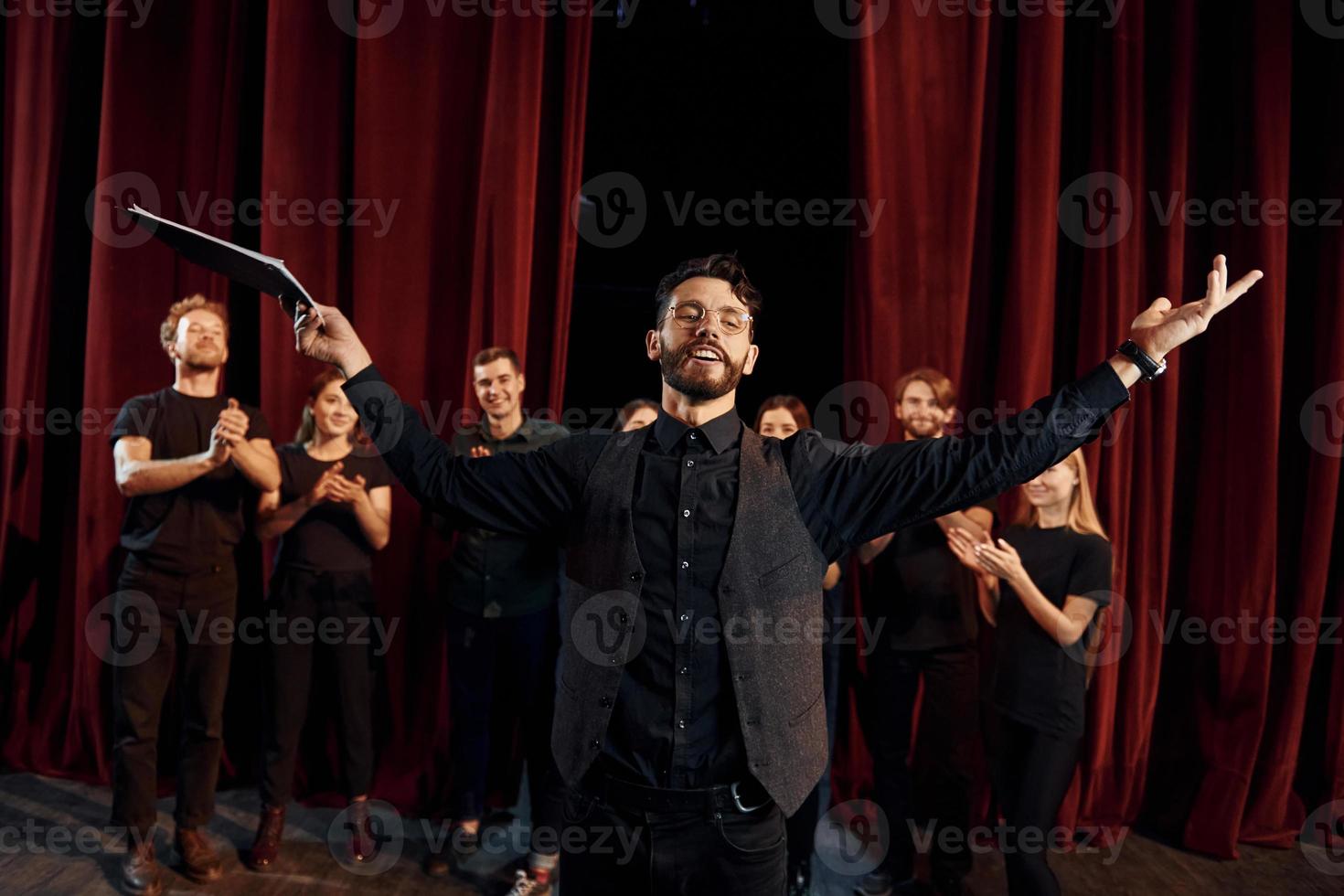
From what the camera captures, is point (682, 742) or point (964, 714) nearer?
point (682, 742)

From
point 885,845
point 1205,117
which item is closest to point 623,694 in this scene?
point 885,845

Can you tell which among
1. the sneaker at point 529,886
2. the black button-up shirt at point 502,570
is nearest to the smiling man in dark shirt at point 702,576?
the sneaker at point 529,886

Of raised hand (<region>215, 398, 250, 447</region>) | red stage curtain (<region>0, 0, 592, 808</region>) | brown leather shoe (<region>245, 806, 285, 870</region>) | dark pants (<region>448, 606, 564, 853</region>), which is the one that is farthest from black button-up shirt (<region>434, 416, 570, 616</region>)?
brown leather shoe (<region>245, 806, 285, 870</region>)

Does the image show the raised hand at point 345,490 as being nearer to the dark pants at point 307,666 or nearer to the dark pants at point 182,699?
the dark pants at point 307,666

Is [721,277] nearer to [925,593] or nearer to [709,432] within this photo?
[709,432]

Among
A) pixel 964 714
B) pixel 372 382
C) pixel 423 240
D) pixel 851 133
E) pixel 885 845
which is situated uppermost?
pixel 851 133

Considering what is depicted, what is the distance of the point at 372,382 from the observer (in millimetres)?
1446

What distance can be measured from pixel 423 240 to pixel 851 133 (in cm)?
Answer: 164

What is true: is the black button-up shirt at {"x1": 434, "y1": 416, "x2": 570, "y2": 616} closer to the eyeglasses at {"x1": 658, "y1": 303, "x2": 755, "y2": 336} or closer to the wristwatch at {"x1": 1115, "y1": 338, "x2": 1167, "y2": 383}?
the eyeglasses at {"x1": 658, "y1": 303, "x2": 755, "y2": 336}

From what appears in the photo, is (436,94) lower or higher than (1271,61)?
lower

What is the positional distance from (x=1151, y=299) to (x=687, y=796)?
9.63ft

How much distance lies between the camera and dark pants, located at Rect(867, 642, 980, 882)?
2.74 meters

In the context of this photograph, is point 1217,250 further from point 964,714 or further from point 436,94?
point 436,94

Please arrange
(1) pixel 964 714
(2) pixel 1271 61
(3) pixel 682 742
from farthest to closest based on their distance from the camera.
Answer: (2) pixel 1271 61 < (1) pixel 964 714 < (3) pixel 682 742
